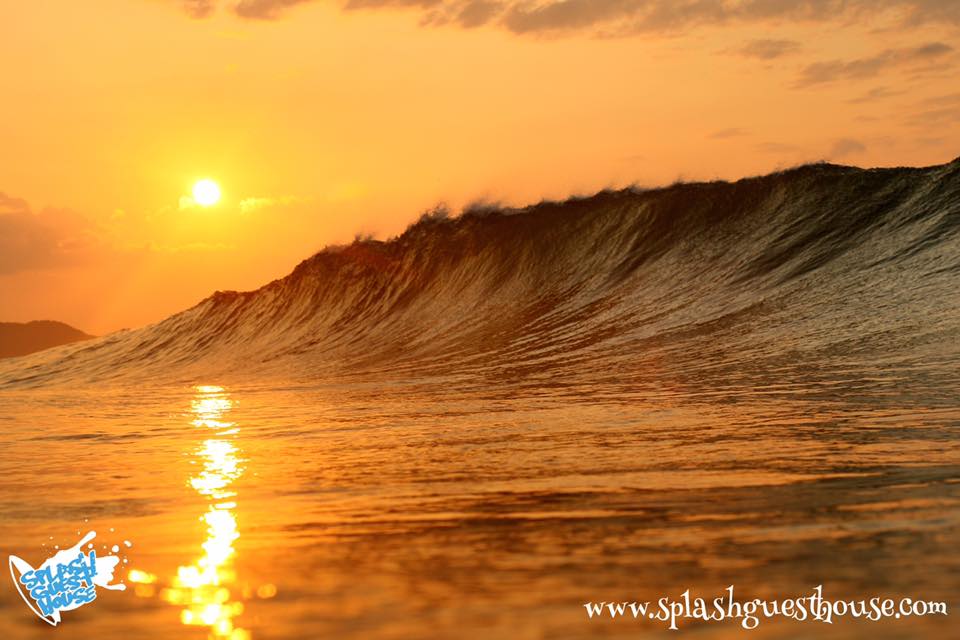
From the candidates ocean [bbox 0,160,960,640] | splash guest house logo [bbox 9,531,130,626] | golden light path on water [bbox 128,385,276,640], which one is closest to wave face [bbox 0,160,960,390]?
ocean [bbox 0,160,960,640]

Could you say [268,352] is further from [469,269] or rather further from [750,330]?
[750,330]

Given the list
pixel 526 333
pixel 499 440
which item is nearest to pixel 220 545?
pixel 499 440

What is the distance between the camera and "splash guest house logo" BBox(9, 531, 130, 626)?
3.11 metres

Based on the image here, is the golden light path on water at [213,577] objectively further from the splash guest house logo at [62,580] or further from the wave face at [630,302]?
the wave face at [630,302]

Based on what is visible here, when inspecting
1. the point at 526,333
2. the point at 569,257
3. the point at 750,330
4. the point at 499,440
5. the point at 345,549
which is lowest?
the point at 345,549

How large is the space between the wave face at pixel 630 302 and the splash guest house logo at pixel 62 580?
21.6ft

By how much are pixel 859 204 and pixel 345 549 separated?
70.5 ft

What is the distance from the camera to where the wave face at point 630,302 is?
13.2m

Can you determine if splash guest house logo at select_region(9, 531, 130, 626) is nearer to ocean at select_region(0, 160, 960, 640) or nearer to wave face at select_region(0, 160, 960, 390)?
ocean at select_region(0, 160, 960, 640)

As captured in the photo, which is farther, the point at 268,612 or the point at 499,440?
the point at 499,440

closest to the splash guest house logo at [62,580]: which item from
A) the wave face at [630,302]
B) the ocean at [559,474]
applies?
the ocean at [559,474]

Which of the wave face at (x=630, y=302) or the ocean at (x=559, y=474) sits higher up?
the wave face at (x=630, y=302)

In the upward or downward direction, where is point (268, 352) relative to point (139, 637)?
upward

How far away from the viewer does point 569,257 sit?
26.6 meters
